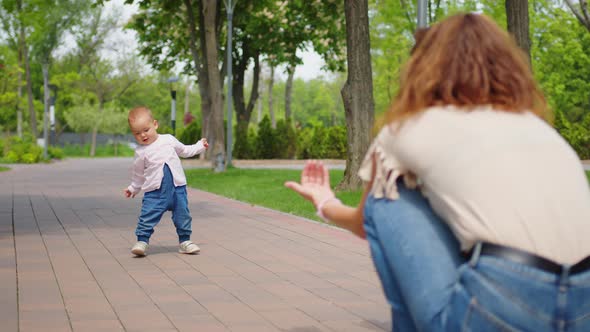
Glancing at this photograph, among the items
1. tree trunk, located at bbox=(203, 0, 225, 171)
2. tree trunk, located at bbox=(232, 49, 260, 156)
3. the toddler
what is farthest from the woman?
tree trunk, located at bbox=(232, 49, 260, 156)

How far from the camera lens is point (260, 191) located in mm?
17156

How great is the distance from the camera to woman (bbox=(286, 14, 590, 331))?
205 cm

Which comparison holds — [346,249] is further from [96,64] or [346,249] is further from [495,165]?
[96,64]

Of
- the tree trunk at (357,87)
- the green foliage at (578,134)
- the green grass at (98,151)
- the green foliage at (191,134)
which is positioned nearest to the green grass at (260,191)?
the tree trunk at (357,87)

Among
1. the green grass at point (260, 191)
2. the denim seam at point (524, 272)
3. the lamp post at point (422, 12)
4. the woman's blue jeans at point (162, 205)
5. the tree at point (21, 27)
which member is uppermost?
the tree at point (21, 27)

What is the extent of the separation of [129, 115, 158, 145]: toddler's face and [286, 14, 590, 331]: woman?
545 centimetres

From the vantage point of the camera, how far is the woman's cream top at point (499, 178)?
2.08 metres

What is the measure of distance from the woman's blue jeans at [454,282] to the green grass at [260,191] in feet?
30.3

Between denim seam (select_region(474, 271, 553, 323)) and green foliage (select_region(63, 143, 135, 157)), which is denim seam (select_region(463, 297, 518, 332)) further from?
green foliage (select_region(63, 143, 135, 157))

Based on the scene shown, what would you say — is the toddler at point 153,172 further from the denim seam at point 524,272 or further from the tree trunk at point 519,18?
the tree trunk at point 519,18

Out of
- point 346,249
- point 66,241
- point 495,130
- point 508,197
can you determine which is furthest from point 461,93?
point 66,241

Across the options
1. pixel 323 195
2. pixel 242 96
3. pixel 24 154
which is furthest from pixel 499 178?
pixel 24 154

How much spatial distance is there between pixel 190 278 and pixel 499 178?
4.91 metres

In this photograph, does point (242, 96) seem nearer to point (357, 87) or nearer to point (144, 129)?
point (357, 87)
